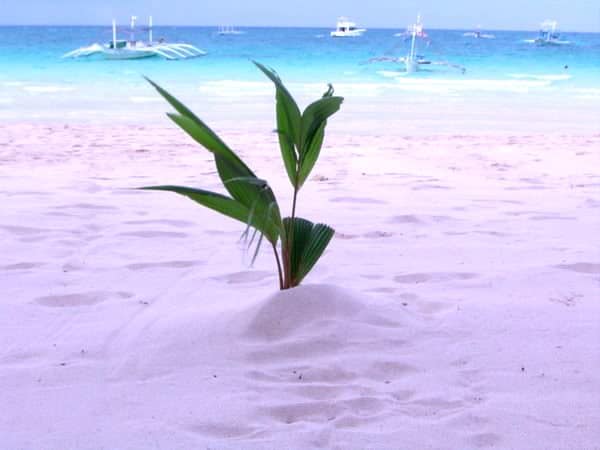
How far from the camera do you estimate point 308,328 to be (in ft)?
5.74

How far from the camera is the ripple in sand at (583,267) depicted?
2258 millimetres

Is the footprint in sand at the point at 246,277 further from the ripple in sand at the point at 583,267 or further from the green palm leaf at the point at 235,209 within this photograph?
the ripple in sand at the point at 583,267

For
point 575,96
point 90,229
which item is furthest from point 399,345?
point 575,96

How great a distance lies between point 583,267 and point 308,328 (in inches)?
38.8

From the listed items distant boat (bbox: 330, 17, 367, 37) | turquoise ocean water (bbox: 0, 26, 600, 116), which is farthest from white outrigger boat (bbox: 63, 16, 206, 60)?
distant boat (bbox: 330, 17, 367, 37)

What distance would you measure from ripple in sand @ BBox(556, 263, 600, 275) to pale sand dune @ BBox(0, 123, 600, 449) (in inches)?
0.4

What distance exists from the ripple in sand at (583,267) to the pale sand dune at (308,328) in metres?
0.01

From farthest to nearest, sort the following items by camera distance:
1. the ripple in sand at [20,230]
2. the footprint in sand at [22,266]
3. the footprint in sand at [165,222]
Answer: the footprint in sand at [165,222], the ripple in sand at [20,230], the footprint in sand at [22,266]

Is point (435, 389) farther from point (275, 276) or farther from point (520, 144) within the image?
point (520, 144)

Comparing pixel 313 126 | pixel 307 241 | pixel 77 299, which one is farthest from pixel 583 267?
pixel 77 299

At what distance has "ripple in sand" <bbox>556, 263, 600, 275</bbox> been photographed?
2258mm

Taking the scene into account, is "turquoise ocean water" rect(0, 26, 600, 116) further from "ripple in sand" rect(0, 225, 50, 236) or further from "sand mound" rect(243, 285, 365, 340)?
"sand mound" rect(243, 285, 365, 340)

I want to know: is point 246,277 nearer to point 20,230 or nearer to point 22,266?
point 22,266

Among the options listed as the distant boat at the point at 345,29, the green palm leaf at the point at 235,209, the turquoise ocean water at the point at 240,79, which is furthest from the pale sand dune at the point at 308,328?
the distant boat at the point at 345,29
